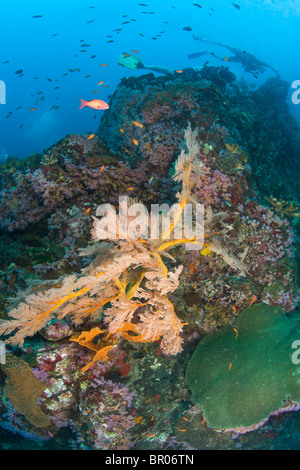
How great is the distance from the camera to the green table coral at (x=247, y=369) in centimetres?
364

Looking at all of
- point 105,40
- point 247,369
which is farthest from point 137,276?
point 105,40

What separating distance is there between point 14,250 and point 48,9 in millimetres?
144197

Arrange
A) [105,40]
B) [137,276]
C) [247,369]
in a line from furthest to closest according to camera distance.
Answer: [105,40] → [247,369] → [137,276]

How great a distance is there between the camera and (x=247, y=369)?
378 cm

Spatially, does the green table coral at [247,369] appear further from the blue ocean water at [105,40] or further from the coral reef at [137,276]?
the blue ocean water at [105,40]

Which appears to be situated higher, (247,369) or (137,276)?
(137,276)

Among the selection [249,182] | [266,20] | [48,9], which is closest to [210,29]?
[266,20]

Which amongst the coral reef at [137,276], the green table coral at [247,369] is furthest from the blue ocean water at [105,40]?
the green table coral at [247,369]

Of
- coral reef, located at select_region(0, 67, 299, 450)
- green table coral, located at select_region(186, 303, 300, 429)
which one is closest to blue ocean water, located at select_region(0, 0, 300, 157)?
coral reef, located at select_region(0, 67, 299, 450)

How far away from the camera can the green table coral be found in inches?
143

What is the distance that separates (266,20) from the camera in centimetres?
10306

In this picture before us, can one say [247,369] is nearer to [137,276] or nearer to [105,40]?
[137,276]

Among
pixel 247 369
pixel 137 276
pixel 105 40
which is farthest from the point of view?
pixel 105 40

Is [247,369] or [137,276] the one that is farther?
[247,369]
